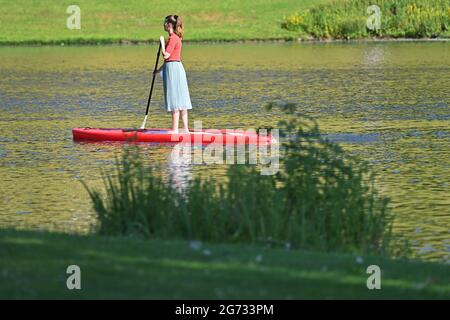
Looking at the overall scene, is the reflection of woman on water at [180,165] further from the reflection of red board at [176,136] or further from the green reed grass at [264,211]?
the green reed grass at [264,211]

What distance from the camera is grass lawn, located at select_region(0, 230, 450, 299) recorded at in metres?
10.7

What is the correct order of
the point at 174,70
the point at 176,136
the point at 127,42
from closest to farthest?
the point at 174,70
the point at 176,136
the point at 127,42

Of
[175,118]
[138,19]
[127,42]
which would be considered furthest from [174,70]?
[138,19]

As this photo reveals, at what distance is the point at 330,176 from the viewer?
49.0 feet

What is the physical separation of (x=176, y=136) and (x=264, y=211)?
1295 centimetres

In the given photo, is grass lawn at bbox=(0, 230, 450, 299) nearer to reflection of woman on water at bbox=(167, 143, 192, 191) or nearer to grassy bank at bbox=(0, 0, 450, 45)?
reflection of woman on water at bbox=(167, 143, 192, 191)

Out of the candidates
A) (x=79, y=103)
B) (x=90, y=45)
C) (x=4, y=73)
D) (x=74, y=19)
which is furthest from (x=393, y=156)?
(x=74, y=19)

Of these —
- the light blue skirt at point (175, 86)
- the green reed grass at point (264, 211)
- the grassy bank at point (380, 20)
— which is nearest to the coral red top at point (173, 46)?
the light blue skirt at point (175, 86)

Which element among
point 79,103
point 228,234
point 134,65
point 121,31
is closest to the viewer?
point 228,234

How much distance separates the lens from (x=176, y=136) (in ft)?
87.1

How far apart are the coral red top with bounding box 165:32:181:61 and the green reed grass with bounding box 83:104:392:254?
10786 millimetres

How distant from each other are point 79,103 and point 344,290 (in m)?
27.3

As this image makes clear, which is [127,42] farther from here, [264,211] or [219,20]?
[264,211]

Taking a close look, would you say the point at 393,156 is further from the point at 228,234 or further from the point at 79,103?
the point at 79,103
